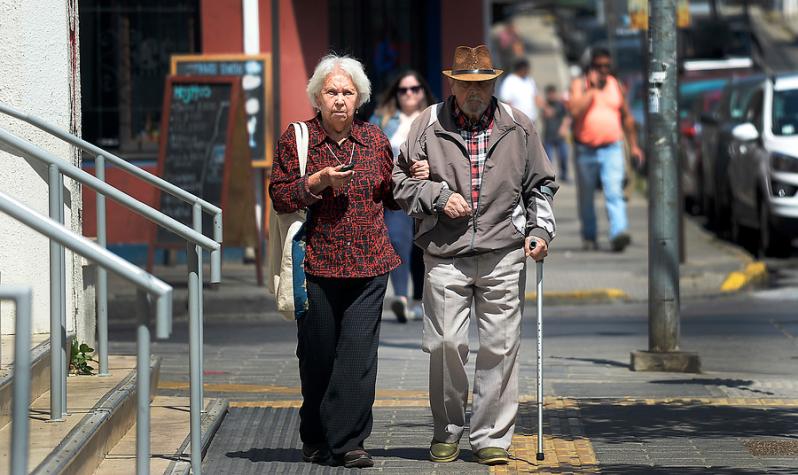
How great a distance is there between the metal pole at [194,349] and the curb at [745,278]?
8281mm

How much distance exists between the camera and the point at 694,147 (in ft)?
70.7

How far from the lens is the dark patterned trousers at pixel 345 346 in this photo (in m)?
7.07

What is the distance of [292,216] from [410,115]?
439 cm

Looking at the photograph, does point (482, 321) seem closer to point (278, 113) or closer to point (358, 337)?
point (358, 337)

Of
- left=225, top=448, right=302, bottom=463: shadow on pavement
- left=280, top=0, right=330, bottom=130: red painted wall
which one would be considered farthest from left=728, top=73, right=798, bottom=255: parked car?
left=225, top=448, right=302, bottom=463: shadow on pavement

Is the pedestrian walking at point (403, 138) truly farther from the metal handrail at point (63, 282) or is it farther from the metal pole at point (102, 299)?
the metal handrail at point (63, 282)

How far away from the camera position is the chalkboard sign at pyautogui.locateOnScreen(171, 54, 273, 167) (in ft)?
49.9

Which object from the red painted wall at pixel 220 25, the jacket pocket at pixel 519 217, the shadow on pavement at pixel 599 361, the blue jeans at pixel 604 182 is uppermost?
the red painted wall at pixel 220 25

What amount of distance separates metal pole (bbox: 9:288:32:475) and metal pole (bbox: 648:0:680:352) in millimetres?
5753

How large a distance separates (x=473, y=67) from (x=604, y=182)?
9.84 metres

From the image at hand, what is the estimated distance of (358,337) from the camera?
23.2ft

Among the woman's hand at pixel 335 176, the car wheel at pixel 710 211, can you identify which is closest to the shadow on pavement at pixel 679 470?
the woman's hand at pixel 335 176

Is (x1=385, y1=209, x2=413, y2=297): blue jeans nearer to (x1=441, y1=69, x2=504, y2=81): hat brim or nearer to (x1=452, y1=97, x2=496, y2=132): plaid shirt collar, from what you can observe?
(x1=452, y1=97, x2=496, y2=132): plaid shirt collar

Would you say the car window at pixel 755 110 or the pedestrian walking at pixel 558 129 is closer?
the car window at pixel 755 110
